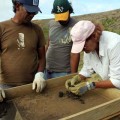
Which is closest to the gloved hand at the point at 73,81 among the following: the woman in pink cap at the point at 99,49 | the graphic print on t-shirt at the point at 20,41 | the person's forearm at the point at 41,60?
the woman in pink cap at the point at 99,49

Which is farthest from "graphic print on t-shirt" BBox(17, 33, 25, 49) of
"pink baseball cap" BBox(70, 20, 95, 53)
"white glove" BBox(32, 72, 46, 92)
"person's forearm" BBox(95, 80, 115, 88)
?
"person's forearm" BBox(95, 80, 115, 88)

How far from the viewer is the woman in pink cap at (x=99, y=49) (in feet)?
8.89

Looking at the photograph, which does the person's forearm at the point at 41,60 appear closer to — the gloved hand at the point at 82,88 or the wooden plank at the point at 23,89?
the wooden plank at the point at 23,89

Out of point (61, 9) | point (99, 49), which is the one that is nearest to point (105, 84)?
point (99, 49)

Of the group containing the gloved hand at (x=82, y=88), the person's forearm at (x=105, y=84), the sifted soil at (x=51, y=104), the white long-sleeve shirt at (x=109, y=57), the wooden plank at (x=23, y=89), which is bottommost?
the sifted soil at (x=51, y=104)

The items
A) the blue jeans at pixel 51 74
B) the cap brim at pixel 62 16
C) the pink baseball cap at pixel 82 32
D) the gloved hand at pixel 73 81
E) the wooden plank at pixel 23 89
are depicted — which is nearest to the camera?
the pink baseball cap at pixel 82 32

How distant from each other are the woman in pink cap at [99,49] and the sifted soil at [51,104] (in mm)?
128

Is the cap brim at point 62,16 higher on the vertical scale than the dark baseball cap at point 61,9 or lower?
lower

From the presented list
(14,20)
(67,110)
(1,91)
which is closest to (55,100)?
(67,110)

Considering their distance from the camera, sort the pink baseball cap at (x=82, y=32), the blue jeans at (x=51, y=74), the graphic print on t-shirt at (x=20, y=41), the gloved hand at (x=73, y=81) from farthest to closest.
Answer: the blue jeans at (x=51, y=74)
the graphic print on t-shirt at (x=20, y=41)
the gloved hand at (x=73, y=81)
the pink baseball cap at (x=82, y=32)

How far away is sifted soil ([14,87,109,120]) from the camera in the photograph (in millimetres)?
2739

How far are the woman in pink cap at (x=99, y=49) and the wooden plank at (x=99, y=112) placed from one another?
14.7 inches

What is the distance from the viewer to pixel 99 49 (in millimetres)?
2834

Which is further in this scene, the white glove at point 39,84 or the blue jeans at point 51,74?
the blue jeans at point 51,74
